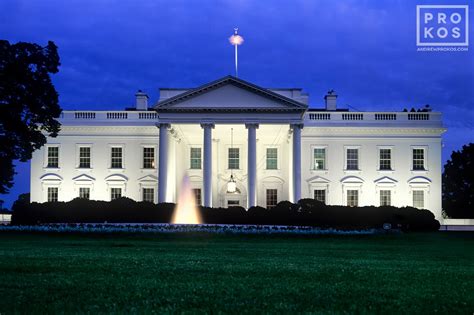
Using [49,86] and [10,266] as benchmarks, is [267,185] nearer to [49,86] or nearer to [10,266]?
[49,86]

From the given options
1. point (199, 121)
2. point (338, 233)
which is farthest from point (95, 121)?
point (338, 233)

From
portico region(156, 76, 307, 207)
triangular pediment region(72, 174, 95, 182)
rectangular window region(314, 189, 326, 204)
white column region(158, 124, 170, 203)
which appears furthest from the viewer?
rectangular window region(314, 189, 326, 204)

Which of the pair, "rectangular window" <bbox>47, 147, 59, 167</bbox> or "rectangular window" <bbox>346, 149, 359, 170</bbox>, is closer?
"rectangular window" <bbox>346, 149, 359, 170</bbox>

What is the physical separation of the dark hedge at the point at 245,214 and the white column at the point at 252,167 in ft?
12.6

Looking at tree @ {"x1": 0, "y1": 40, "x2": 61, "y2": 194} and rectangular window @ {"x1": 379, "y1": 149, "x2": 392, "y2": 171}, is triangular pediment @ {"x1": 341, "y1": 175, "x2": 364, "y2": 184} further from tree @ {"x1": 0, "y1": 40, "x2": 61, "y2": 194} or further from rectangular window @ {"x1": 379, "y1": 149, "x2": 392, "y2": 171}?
tree @ {"x1": 0, "y1": 40, "x2": 61, "y2": 194}

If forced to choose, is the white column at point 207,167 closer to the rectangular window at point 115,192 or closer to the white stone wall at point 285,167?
the white stone wall at point 285,167

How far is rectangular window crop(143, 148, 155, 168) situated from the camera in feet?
167

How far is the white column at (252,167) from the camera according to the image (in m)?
44.4

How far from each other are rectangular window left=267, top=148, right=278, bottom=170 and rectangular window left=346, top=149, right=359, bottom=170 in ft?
19.3

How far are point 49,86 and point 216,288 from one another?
32.3 meters

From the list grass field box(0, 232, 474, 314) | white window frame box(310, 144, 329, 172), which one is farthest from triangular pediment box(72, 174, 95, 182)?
grass field box(0, 232, 474, 314)

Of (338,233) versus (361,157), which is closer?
(338,233)

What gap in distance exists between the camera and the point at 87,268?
42.1 feet

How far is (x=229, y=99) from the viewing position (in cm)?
4531
